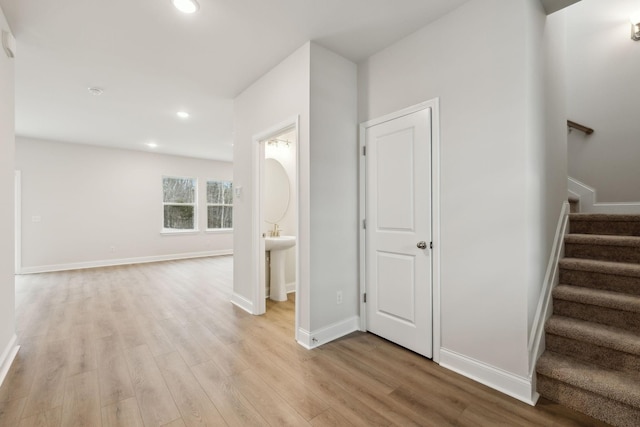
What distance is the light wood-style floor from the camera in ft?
5.41

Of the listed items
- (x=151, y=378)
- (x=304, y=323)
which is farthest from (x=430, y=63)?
(x=151, y=378)

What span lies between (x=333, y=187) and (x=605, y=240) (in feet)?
7.29

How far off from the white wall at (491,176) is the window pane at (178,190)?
22.2 ft

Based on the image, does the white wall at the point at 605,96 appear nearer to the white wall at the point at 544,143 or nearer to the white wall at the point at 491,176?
the white wall at the point at 544,143

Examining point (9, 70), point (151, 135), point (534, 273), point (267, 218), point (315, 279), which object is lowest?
point (315, 279)

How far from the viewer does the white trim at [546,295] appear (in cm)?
181

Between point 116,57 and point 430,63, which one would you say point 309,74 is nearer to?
point 430,63

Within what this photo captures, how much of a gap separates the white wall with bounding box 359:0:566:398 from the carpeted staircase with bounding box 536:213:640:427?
26 centimetres

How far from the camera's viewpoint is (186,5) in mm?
2092

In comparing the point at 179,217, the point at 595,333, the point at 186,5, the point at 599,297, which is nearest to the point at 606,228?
the point at 599,297

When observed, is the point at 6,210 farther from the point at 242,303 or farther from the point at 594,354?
the point at 594,354

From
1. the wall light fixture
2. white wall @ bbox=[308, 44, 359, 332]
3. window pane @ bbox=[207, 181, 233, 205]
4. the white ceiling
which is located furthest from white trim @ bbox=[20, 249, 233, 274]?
the wall light fixture

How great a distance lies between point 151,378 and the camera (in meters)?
2.05

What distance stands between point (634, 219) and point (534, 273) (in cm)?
138
